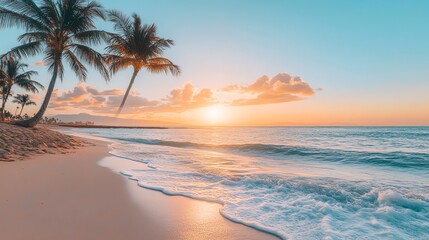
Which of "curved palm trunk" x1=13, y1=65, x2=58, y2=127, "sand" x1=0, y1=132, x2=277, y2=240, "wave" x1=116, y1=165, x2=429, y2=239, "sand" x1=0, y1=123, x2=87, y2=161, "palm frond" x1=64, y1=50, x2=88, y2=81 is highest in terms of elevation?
"palm frond" x1=64, y1=50, x2=88, y2=81

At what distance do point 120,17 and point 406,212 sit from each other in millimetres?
20496

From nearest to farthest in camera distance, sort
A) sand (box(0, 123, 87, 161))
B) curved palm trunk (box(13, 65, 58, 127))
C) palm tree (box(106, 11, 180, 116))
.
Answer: sand (box(0, 123, 87, 161)) < curved palm trunk (box(13, 65, 58, 127)) < palm tree (box(106, 11, 180, 116))

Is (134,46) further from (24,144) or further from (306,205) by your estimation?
(306,205)

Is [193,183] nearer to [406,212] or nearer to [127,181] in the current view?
[127,181]

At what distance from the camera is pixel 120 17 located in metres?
18.7

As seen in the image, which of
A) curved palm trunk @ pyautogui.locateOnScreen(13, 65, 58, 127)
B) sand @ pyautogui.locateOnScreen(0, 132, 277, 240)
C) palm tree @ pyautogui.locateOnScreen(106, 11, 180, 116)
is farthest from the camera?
palm tree @ pyautogui.locateOnScreen(106, 11, 180, 116)

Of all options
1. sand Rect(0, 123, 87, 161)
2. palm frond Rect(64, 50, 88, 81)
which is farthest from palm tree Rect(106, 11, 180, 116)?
sand Rect(0, 123, 87, 161)

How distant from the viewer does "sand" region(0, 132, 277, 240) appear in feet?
8.65

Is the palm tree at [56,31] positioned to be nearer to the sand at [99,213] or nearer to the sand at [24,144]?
the sand at [24,144]

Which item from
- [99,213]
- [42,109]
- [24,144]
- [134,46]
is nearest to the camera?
[99,213]

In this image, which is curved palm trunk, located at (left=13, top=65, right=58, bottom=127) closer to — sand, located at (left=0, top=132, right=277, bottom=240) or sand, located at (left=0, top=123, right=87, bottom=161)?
sand, located at (left=0, top=123, right=87, bottom=161)

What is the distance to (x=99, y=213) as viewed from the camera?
10.5 ft

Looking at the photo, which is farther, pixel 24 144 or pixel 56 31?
pixel 56 31

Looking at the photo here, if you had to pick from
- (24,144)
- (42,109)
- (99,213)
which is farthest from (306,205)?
(42,109)
